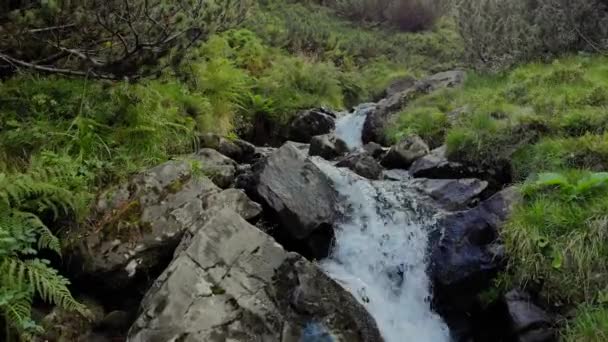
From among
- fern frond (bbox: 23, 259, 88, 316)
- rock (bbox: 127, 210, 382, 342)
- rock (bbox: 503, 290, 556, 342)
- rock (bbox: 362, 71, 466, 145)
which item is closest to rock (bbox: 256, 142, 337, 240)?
rock (bbox: 127, 210, 382, 342)

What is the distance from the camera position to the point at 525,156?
6422mm

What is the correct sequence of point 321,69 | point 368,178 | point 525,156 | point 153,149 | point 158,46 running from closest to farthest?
point 158,46
point 153,149
point 525,156
point 368,178
point 321,69

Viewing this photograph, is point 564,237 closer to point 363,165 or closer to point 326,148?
point 363,165

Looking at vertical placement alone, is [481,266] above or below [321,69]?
above

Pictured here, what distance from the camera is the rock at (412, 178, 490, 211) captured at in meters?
6.12

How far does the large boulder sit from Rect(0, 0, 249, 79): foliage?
121 centimetres

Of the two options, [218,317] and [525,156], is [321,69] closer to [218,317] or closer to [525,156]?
[525,156]

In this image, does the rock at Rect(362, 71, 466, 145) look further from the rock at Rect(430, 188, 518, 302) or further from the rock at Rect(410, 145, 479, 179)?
the rock at Rect(430, 188, 518, 302)

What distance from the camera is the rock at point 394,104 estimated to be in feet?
33.3

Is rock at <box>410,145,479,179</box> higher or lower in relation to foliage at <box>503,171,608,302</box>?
lower

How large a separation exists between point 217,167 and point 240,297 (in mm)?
2169

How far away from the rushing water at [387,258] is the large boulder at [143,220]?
1.27 m

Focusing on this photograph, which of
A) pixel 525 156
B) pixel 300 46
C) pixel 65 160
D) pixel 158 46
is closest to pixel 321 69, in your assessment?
pixel 300 46

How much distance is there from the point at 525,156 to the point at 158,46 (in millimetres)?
4750
